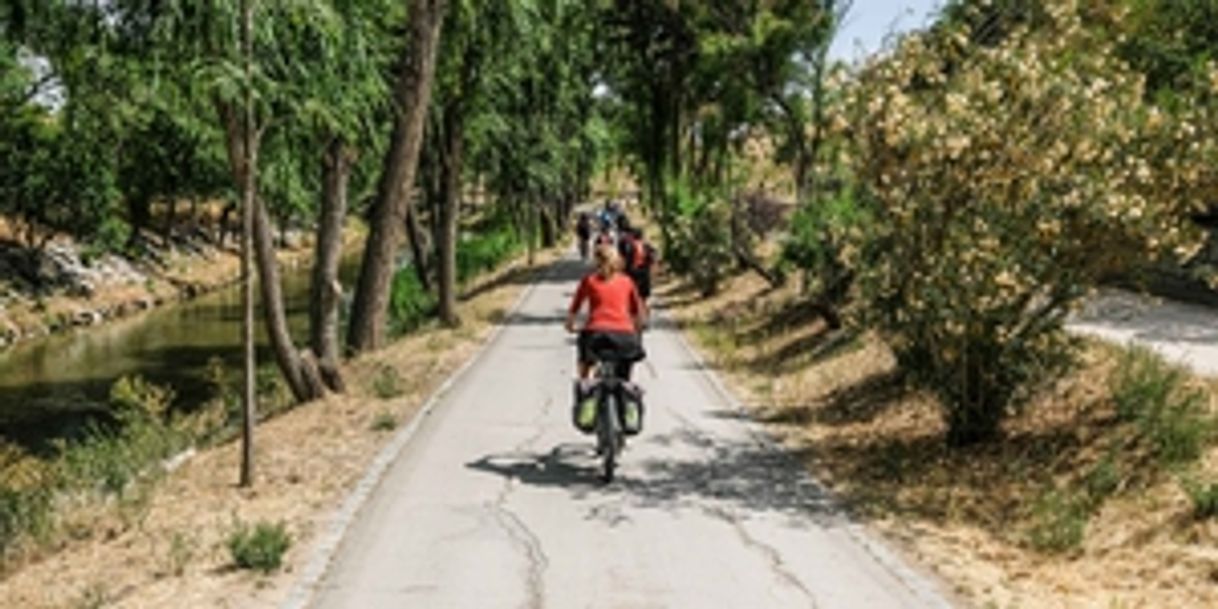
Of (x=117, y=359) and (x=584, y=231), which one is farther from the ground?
(x=584, y=231)

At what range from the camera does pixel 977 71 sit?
9.52m

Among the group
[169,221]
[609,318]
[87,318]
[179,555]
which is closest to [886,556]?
[609,318]

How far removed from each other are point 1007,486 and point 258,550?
606cm

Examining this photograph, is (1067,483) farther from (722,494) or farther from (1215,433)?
(722,494)

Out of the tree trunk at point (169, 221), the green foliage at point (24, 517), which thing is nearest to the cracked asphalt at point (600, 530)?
the green foliage at point (24, 517)

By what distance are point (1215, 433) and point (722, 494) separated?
3919mm

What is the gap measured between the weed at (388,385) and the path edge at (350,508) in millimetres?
490

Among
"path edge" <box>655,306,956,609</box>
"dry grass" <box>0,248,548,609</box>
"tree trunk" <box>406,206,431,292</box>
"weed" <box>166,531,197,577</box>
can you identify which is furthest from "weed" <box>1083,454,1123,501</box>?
"tree trunk" <box>406,206,431,292</box>

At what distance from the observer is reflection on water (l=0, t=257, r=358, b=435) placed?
81.9ft

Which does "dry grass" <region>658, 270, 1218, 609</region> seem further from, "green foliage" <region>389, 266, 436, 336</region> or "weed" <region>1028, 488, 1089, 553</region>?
"green foliage" <region>389, 266, 436, 336</region>

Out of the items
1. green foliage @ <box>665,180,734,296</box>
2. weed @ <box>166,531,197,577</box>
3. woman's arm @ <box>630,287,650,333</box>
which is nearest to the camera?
weed @ <box>166,531,197,577</box>

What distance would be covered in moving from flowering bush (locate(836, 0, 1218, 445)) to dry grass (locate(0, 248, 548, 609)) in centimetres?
546

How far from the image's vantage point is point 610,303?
10.0m

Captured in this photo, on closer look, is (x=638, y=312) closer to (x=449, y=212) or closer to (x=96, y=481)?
(x=96, y=481)
